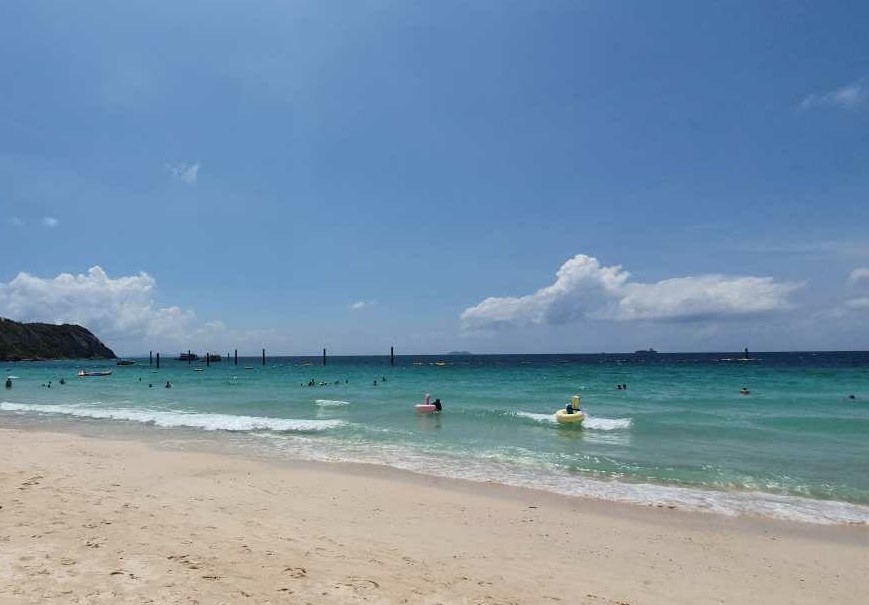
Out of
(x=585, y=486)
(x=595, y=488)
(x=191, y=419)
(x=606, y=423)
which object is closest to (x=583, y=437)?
(x=606, y=423)

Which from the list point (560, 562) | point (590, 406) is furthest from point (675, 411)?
point (560, 562)

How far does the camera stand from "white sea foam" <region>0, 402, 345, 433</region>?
67.8 feet

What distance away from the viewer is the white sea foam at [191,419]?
67.8ft

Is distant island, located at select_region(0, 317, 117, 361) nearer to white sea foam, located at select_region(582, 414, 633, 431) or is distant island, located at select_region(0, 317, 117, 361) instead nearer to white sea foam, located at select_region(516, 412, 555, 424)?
white sea foam, located at select_region(516, 412, 555, 424)

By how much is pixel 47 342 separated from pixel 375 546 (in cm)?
16415

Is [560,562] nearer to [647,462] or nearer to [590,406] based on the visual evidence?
[647,462]

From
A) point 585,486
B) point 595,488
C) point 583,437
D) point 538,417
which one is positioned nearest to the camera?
point 595,488

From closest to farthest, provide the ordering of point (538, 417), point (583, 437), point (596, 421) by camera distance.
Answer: point (583, 437), point (596, 421), point (538, 417)

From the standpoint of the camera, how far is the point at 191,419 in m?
23.2

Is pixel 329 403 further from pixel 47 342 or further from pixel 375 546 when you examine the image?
pixel 47 342

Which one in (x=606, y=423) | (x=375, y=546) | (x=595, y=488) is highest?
(x=375, y=546)

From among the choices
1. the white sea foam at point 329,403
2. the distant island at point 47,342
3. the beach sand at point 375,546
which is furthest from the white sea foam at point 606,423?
the distant island at point 47,342

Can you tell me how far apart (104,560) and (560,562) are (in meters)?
5.35

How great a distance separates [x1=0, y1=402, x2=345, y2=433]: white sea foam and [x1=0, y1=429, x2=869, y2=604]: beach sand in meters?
8.79
